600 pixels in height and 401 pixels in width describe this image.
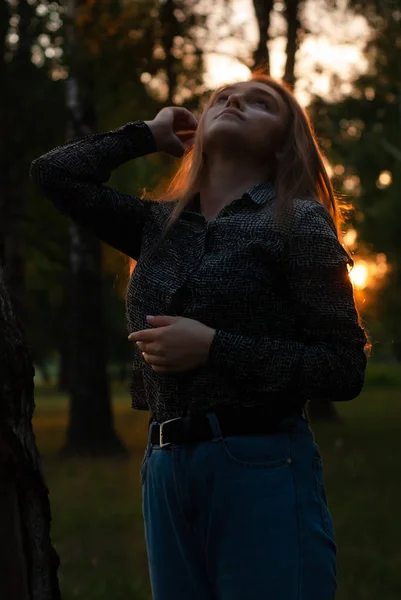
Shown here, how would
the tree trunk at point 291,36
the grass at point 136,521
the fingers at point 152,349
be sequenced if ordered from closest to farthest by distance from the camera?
the fingers at point 152,349, the grass at point 136,521, the tree trunk at point 291,36

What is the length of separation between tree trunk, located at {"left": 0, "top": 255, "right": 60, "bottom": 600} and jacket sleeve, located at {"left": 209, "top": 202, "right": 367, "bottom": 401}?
554 mm

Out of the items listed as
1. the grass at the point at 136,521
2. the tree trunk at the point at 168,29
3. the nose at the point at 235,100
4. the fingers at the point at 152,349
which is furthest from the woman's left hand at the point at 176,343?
the tree trunk at the point at 168,29

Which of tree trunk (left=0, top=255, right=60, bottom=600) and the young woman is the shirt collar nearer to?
the young woman

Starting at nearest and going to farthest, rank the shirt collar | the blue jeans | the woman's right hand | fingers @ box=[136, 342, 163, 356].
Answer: the blue jeans, fingers @ box=[136, 342, 163, 356], the shirt collar, the woman's right hand

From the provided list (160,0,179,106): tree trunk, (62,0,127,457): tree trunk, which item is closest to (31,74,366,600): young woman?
(62,0,127,457): tree trunk

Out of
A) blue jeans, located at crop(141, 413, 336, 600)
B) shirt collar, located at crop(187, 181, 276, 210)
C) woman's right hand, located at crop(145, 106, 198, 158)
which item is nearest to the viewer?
blue jeans, located at crop(141, 413, 336, 600)

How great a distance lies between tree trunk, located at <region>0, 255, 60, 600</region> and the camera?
8.51 feet

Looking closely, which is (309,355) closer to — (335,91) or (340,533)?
(340,533)

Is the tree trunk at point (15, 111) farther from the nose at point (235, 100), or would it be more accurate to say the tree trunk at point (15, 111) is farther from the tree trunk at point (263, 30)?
the nose at point (235, 100)

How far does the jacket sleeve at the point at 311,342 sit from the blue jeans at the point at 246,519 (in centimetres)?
13

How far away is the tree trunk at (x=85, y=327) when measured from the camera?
14.1 metres

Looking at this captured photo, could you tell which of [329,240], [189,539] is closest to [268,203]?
[329,240]

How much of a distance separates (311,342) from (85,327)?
12153mm

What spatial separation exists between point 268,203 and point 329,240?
8.7 inches
